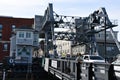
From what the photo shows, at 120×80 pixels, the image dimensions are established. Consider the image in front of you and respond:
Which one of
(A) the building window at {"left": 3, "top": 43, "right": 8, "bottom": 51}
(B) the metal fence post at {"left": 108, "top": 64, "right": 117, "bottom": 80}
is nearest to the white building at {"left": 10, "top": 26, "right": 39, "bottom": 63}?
(A) the building window at {"left": 3, "top": 43, "right": 8, "bottom": 51}

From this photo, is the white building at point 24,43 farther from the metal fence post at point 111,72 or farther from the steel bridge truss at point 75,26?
the metal fence post at point 111,72

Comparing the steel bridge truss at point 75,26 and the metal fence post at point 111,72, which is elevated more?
the steel bridge truss at point 75,26

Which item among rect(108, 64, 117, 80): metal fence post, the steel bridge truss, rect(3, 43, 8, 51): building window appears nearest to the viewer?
rect(108, 64, 117, 80): metal fence post

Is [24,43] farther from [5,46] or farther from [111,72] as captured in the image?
[111,72]

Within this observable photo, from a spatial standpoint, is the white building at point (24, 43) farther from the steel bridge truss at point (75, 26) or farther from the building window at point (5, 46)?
the building window at point (5, 46)

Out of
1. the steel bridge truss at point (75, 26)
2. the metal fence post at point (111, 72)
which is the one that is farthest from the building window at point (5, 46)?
the metal fence post at point (111, 72)

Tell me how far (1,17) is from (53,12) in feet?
72.3

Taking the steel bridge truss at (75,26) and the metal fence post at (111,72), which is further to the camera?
the steel bridge truss at (75,26)

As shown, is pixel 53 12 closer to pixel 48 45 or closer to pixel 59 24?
pixel 59 24

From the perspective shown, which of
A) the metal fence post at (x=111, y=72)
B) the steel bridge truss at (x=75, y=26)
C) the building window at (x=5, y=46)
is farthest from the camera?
the building window at (x=5, y=46)

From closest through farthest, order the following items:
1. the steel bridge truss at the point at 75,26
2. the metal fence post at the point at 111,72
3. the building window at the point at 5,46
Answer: the metal fence post at the point at 111,72 < the steel bridge truss at the point at 75,26 < the building window at the point at 5,46

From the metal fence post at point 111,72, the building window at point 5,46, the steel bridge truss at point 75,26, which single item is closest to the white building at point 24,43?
the steel bridge truss at point 75,26

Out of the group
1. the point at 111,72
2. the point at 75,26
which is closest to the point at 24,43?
the point at 75,26

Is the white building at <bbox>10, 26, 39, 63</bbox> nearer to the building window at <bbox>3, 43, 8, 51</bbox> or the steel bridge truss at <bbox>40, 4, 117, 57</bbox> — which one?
the steel bridge truss at <bbox>40, 4, 117, 57</bbox>
